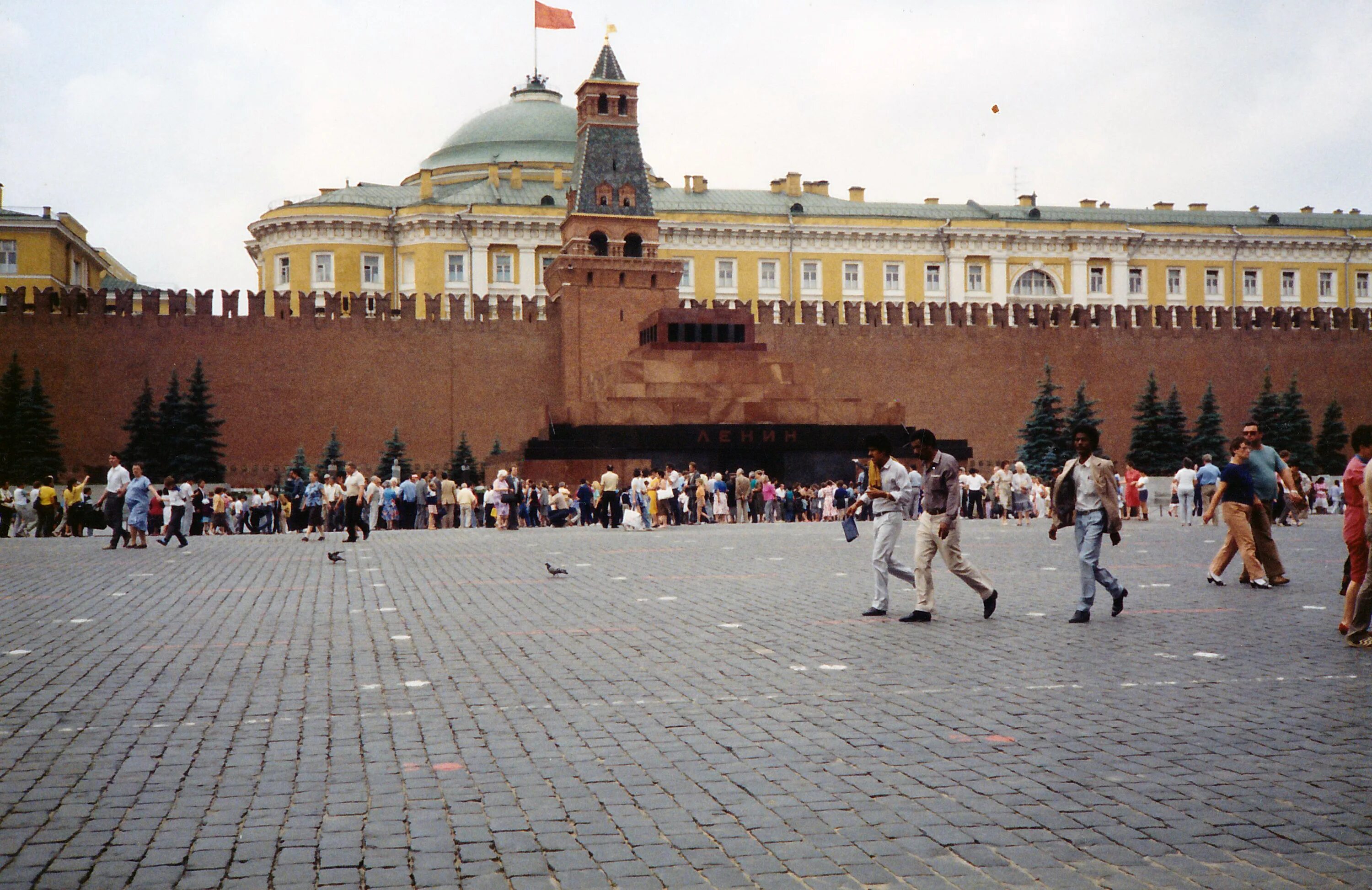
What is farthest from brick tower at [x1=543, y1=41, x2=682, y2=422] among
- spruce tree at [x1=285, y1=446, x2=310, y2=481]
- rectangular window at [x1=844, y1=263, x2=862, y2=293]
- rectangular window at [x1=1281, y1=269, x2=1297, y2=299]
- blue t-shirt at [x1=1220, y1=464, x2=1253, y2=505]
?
rectangular window at [x1=1281, y1=269, x2=1297, y2=299]

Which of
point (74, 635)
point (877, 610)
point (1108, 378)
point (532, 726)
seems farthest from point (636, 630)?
point (1108, 378)

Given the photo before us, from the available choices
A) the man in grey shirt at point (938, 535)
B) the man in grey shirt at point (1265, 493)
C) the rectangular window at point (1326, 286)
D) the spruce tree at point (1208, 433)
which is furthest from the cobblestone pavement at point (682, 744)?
the rectangular window at point (1326, 286)

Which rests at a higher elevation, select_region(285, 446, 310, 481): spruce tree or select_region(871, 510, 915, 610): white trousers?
select_region(285, 446, 310, 481): spruce tree

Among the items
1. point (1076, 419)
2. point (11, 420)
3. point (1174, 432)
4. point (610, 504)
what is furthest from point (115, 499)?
point (1174, 432)

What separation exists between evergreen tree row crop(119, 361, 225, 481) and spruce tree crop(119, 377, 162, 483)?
0.01 metres

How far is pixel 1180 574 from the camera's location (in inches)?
464

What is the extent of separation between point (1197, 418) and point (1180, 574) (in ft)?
97.3

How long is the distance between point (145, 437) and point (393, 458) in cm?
593

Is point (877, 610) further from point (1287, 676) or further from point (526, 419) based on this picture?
point (526, 419)

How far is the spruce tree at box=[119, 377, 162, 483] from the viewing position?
Answer: 32938 millimetres

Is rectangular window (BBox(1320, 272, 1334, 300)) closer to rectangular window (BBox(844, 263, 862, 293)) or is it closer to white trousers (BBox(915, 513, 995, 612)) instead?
rectangular window (BBox(844, 263, 862, 293))

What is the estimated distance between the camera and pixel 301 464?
112 ft

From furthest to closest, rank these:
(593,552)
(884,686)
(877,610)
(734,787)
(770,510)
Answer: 1. (770,510)
2. (593,552)
3. (877,610)
4. (884,686)
5. (734,787)

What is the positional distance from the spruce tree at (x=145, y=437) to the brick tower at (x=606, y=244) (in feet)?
33.5
